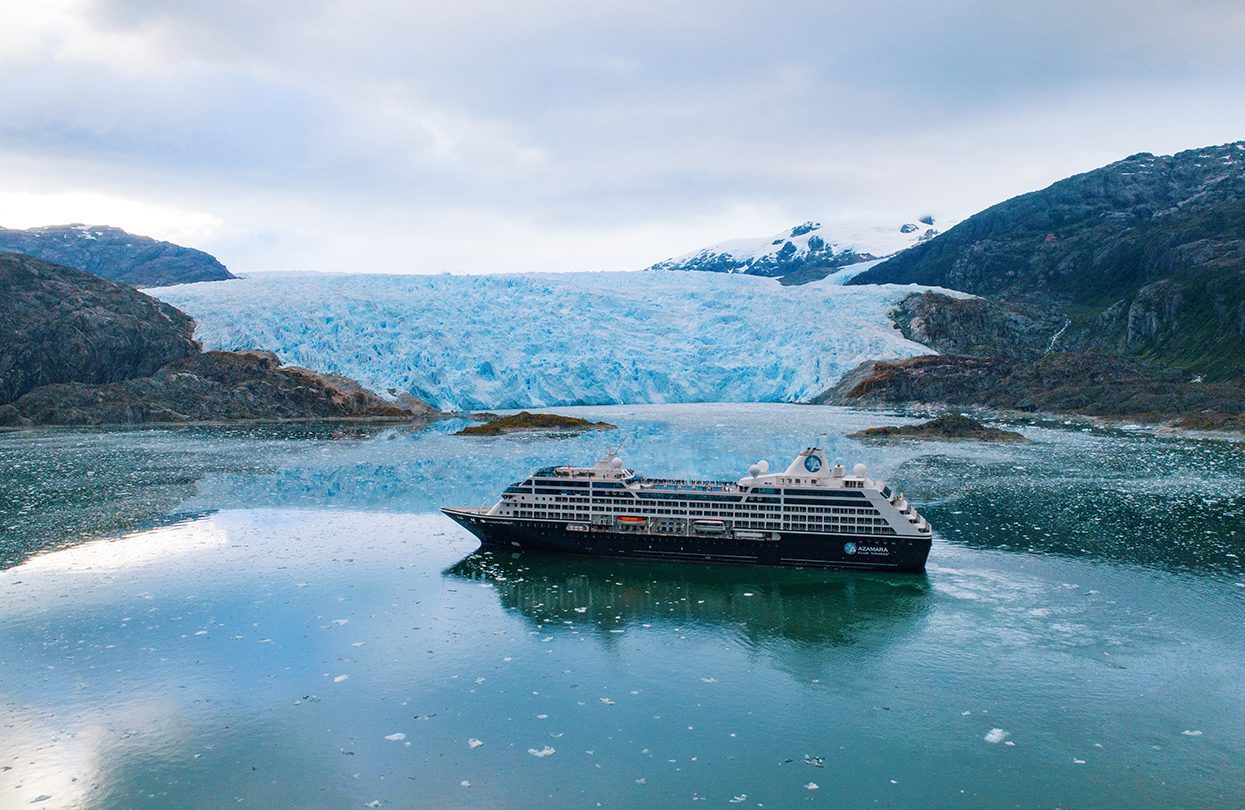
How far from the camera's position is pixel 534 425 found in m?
84.8

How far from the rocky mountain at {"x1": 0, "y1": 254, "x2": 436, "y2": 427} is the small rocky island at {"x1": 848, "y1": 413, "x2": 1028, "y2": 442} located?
160 feet

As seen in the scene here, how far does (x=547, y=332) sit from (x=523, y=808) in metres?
92.6

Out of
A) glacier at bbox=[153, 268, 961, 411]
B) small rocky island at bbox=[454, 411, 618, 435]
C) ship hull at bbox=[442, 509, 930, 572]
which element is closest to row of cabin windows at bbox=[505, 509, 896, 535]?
ship hull at bbox=[442, 509, 930, 572]

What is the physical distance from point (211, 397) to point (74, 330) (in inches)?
578

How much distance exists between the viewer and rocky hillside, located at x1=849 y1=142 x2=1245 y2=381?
114 meters

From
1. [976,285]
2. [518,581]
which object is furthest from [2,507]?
[976,285]

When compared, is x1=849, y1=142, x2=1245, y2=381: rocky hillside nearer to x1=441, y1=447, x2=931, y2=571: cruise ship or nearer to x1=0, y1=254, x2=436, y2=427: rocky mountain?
x1=441, y1=447, x2=931, y2=571: cruise ship

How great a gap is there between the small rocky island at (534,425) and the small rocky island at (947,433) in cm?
2410

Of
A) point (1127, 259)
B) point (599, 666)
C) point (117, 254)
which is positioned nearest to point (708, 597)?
point (599, 666)

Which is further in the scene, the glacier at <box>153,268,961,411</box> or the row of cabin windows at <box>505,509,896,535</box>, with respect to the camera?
the glacier at <box>153,268,961,411</box>

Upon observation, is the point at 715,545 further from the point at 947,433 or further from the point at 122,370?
the point at 122,370

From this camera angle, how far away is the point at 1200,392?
281 ft

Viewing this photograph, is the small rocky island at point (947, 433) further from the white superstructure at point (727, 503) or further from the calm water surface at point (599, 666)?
the white superstructure at point (727, 503)

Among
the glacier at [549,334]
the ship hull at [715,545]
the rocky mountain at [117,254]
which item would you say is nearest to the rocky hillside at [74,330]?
the glacier at [549,334]
